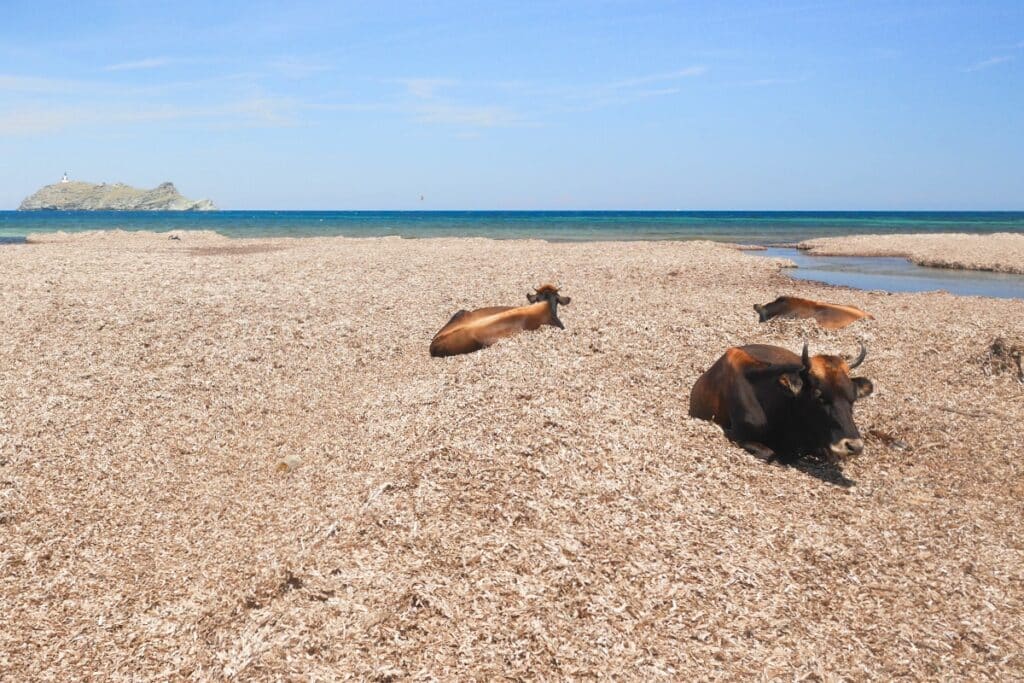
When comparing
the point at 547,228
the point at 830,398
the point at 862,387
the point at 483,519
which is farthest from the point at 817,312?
the point at 547,228

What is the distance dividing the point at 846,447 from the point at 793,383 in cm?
68

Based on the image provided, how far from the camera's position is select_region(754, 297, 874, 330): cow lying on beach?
13086mm

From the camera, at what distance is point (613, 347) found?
10.6 meters

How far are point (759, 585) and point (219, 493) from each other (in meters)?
4.54

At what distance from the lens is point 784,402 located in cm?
702

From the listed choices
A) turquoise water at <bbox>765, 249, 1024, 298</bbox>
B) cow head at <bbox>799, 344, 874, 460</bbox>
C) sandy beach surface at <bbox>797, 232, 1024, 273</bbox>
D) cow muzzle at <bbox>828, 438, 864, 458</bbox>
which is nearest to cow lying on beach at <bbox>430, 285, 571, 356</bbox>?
cow head at <bbox>799, 344, 874, 460</bbox>

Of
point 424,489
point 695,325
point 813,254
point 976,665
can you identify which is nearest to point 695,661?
point 976,665

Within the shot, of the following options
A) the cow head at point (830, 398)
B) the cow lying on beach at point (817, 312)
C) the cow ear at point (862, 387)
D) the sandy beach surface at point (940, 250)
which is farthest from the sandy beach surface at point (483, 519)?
the sandy beach surface at point (940, 250)

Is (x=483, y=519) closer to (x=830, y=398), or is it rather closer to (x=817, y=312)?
(x=830, y=398)

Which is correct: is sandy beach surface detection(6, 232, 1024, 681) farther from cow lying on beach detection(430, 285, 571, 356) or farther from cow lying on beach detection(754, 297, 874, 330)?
cow lying on beach detection(754, 297, 874, 330)

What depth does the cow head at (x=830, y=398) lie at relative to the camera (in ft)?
21.3

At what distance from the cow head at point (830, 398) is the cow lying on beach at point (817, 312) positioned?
6.54m

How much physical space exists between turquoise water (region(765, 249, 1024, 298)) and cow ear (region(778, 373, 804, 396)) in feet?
51.7

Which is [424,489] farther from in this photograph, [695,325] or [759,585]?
[695,325]
